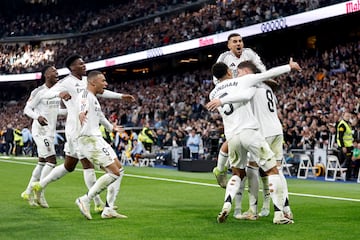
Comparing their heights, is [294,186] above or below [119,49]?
below

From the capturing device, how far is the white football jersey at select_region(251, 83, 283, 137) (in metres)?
9.54

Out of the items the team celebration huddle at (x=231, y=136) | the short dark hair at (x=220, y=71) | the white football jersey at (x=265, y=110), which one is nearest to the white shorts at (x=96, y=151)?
the team celebration huddle at (x=231, y=136)

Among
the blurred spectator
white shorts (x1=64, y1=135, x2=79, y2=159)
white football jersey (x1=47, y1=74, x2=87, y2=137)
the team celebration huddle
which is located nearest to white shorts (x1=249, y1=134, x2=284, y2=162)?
the team celebration huddle

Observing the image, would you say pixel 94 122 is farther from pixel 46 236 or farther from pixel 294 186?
pixel 294 186

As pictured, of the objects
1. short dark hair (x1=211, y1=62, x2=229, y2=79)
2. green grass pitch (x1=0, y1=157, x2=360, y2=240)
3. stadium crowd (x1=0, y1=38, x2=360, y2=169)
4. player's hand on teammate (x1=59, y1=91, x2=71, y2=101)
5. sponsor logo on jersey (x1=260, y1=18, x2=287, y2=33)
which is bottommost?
green grass pitch (x1=0, y1=157, x2=360, y2=240)

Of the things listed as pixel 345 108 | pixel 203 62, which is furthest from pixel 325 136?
pixel 203 62

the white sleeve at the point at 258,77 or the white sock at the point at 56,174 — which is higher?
the white sleeve at the point at 258,77

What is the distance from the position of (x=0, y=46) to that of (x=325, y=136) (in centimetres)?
5594

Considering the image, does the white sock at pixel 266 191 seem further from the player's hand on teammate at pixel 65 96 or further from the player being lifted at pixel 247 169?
the player's hand on teammate at pixel 65 96

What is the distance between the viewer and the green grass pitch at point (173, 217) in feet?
26.5

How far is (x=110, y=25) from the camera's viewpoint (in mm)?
60406

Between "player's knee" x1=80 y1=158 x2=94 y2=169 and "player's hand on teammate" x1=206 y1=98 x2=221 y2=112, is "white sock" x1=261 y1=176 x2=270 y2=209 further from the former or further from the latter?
"player's knee" x1=80 y1=158 x2=94 y2=169

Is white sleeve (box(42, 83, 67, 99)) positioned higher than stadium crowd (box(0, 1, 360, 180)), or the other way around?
stadium crowd (box(0, 1, 360, 180))

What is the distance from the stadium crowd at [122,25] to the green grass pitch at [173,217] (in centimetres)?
1756
